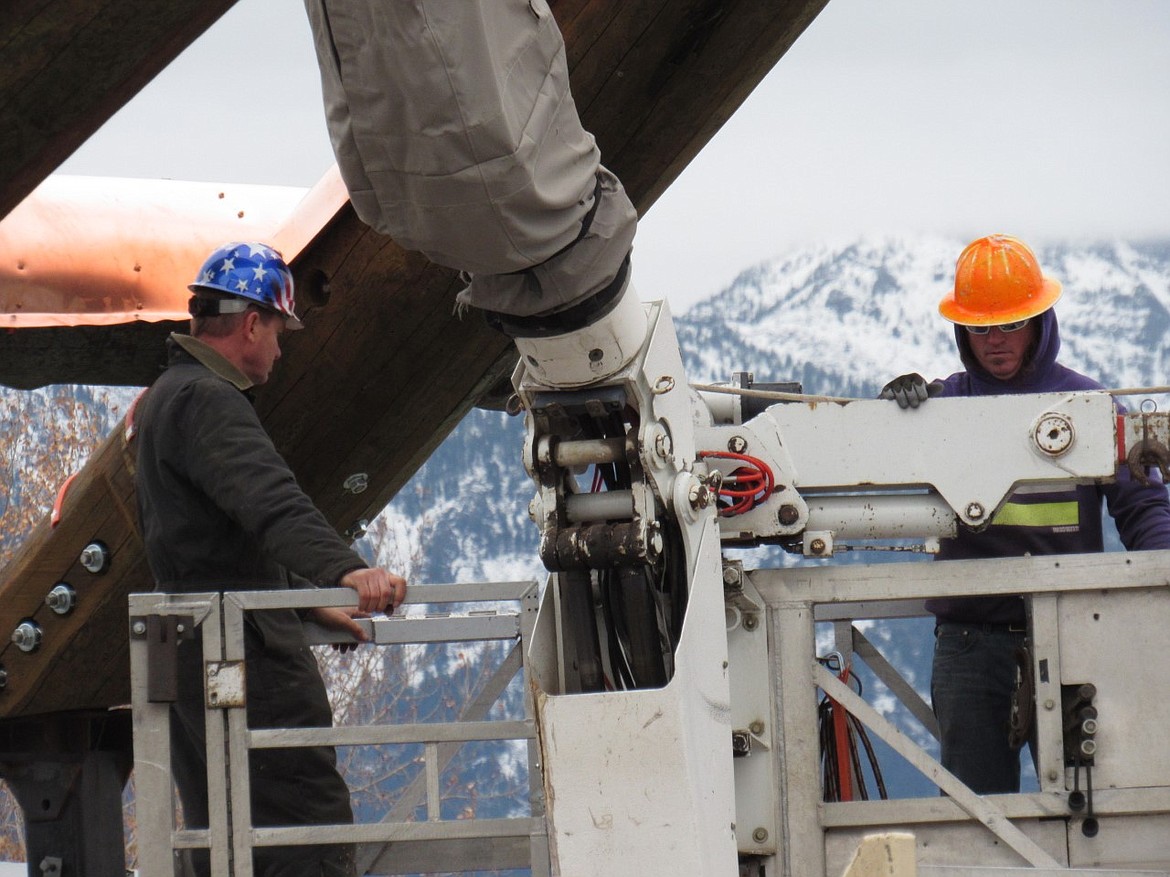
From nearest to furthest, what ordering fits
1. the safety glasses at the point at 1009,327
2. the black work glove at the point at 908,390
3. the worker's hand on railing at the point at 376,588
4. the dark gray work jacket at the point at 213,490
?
the worker's hand on railing at the point at 376,588
the dark gray work jacket at the point at 213,490
the black work glove at the point at 908,390
the safety glasses at the point at 1009,327

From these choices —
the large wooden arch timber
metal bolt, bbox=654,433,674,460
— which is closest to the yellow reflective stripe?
metal bolt, bbox=654,433,674,460

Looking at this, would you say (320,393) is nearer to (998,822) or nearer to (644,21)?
(644,21)

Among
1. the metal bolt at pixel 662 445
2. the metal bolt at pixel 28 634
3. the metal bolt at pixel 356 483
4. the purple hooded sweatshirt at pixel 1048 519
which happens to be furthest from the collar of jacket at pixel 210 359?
the purple hooded sweatshirt at pixel 1048 519

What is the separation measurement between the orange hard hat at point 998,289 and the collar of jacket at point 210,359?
2027 millimetres

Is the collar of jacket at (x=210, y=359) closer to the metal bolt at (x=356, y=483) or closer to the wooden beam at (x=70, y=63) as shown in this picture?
the wooden beam at (x=70, y=63)

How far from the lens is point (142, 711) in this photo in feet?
12.3

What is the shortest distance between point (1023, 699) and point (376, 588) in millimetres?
1654

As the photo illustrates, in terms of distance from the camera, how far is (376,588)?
3633mm

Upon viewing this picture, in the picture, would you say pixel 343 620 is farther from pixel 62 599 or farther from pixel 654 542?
pixel 62 599

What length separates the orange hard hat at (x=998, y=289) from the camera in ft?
15.2

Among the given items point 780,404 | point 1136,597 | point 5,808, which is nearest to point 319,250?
point 780,404

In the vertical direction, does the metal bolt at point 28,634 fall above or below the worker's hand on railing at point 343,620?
above

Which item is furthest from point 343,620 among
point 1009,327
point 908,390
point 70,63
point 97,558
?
point 1009,327

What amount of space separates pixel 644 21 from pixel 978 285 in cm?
126
